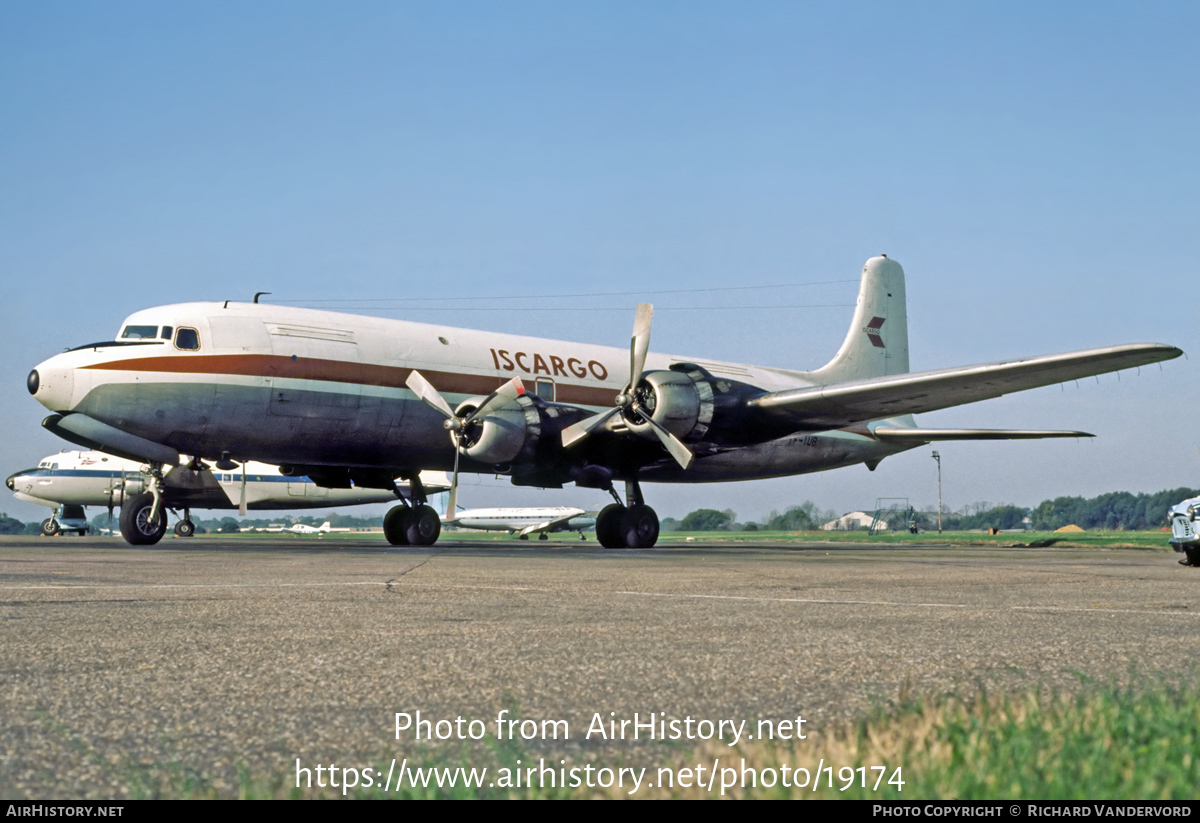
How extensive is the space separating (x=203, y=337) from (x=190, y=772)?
1838cm

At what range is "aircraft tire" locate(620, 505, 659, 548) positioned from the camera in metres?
22.8

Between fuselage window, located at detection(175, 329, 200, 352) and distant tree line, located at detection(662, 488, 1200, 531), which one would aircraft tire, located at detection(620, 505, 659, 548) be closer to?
fuselage window, located at detection(175, 329, 200, 352)

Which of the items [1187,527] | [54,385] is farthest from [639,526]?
[54,385]

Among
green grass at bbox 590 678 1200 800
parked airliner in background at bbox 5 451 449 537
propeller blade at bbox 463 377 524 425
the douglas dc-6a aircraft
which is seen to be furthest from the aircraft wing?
parked airliner in background at bbox 5 451 449 537

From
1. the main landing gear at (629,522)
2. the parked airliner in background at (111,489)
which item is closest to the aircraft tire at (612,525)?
the main landing gear at (629,522)

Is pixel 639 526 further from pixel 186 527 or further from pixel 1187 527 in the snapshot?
pixel 186 527

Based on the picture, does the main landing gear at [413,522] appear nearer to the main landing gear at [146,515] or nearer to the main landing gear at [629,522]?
the main landing gear at [629,522]

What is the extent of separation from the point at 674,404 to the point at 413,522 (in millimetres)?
7959

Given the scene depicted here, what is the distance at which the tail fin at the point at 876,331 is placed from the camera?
99.7ft

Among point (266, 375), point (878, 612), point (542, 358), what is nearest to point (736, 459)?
point (542, 358)

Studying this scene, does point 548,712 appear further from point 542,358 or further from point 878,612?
point 542,358

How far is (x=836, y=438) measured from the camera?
2797cm

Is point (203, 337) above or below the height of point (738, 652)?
above

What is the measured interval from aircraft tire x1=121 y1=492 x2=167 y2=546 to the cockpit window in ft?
10.0
